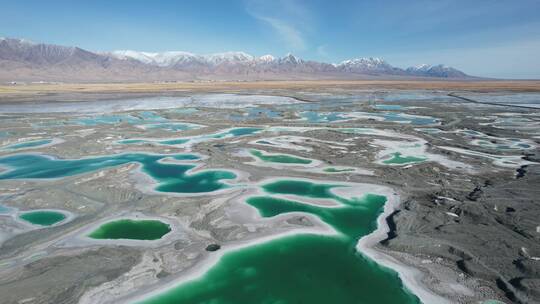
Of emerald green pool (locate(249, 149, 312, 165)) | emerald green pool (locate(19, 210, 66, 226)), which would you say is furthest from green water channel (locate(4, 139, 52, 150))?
emerald green pool (locate(249, 149, 312, 165))

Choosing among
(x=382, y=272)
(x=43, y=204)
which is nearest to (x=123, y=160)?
(x=43, y=204)

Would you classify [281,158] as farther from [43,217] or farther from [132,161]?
[43,217]

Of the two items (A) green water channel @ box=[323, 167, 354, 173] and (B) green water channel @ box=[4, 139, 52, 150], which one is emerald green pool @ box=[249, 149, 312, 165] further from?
(B) green water channel @ box=[4, 139, 52, 150]

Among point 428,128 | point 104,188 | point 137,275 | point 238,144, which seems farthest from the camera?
point 428,128

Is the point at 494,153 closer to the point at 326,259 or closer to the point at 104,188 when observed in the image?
the point at 326,259

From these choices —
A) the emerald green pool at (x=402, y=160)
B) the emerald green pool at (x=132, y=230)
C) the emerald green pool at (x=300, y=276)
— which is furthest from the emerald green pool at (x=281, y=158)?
the emerald green pool at (x=132, y=230)

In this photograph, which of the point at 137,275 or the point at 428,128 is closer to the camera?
the point at 137,275
